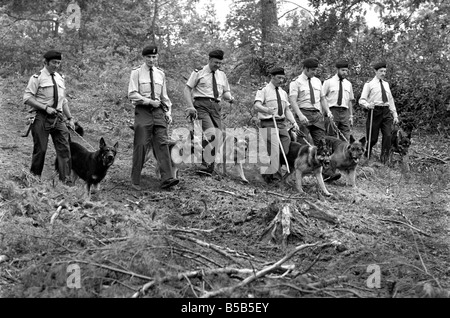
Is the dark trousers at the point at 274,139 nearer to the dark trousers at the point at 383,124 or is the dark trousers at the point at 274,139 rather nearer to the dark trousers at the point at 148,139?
the dark trousers at the point at 148,139

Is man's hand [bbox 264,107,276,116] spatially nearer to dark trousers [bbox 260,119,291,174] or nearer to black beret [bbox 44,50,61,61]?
dark trousers [bbox 260,119,291,174]

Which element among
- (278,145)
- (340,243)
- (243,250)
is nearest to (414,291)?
(340,243)

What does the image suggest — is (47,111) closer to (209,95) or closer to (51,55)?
(51,55)

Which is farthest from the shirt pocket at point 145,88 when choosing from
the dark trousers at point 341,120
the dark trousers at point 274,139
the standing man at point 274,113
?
the dark trousers at point 341,120

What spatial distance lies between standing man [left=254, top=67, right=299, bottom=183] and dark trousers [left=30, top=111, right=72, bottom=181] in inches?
139

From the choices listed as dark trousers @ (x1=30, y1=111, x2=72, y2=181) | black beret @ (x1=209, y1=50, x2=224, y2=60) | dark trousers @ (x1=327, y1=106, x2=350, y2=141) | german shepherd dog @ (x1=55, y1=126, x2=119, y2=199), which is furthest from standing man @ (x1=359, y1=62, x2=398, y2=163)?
dark trousers @ (x1=30, y1=111, x2=72, y2=181)

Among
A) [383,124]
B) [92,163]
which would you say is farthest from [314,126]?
[92,163]

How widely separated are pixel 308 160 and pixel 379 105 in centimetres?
356

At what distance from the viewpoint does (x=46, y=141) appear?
8766mm

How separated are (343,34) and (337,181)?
266 inches

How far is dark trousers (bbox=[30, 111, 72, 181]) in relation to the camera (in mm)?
8703

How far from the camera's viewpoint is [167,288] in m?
4.83

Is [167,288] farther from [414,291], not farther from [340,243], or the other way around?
[340,243]
